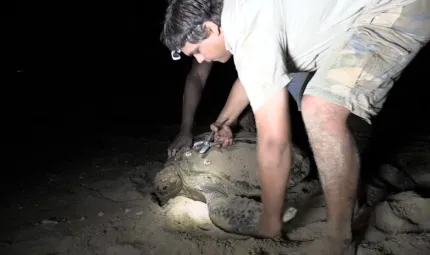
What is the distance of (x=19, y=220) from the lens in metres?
2.15

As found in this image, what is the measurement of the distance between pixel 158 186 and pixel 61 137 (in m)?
1.78

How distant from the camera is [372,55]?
1414 mm

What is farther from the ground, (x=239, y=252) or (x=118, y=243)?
(x=239, y=252)

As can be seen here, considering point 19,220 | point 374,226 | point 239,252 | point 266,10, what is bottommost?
point 19,220

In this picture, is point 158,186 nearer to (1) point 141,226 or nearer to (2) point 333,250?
(1) point 141,226

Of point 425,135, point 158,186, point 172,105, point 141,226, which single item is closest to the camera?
point 141,226

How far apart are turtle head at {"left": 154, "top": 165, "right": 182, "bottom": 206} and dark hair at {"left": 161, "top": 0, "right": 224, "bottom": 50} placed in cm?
98

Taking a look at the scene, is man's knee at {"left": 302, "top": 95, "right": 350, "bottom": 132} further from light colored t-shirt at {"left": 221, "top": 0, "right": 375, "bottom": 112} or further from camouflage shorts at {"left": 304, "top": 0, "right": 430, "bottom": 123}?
light colored t-shirt at {"left": 221, "top": 0, "right": 375, "bottom": 112}

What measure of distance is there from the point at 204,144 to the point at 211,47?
958 millimetres

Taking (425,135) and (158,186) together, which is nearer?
(158,186)

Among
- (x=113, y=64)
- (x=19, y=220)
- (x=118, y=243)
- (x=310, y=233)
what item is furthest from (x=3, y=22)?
(x=310, y=233)

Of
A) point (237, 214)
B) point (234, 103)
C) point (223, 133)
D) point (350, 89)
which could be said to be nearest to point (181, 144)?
point (223, 133)

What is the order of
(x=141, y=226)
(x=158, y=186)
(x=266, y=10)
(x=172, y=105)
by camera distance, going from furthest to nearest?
1. (x=172, y=105)
2. (x=158, y=186)
3. (x=141, y=226)
4. (x=266, y=10)

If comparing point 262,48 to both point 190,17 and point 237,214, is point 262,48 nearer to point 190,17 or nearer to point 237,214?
point 190,17
